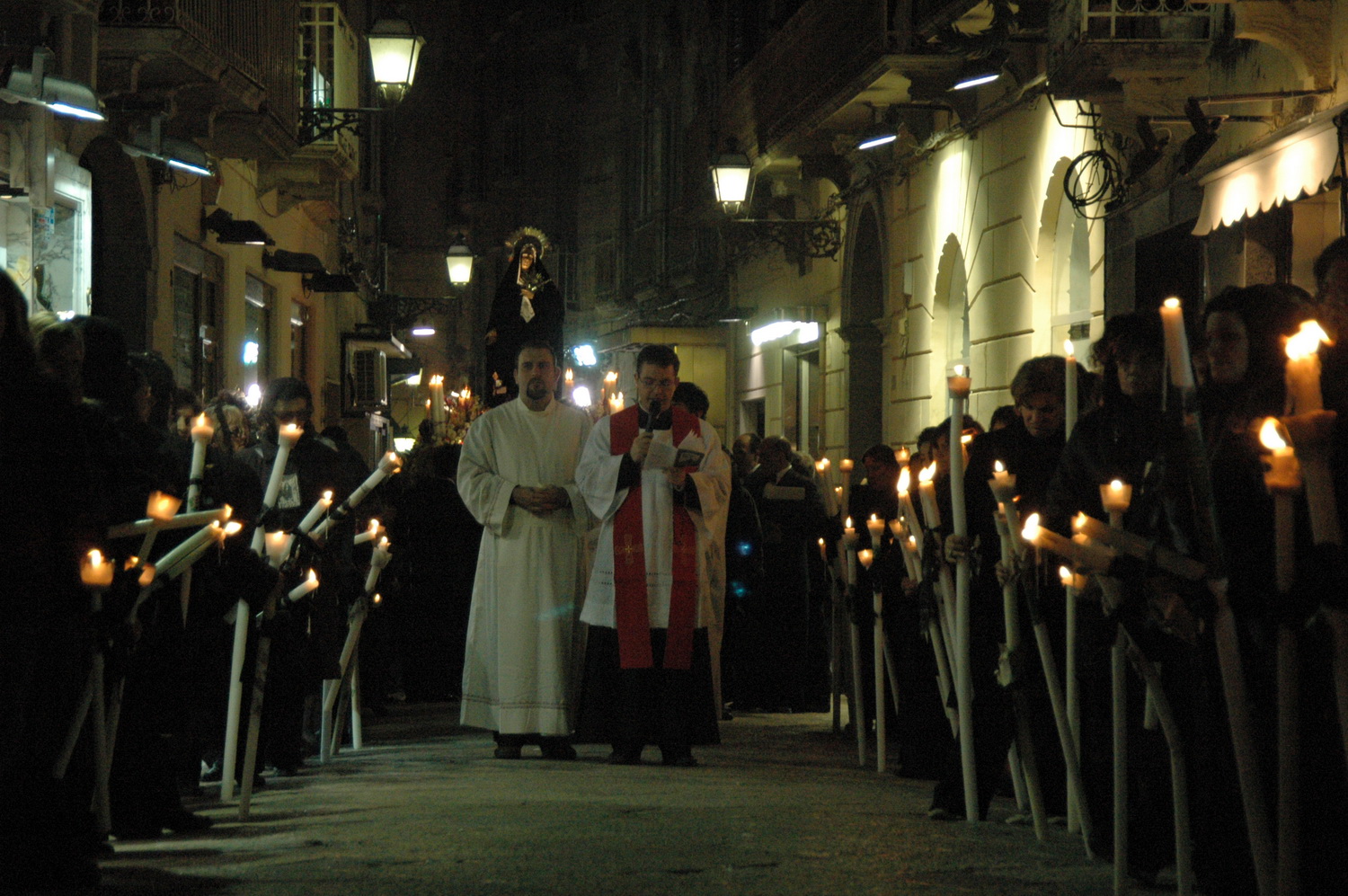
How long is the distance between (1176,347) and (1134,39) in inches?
311

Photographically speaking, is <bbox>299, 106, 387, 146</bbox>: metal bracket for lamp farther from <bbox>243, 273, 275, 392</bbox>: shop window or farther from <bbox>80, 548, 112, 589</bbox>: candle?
<bbox>80, 548, 112, 589</bbox>: candle

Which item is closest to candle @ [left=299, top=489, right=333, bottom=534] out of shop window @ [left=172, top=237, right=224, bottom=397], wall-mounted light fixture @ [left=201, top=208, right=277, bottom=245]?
shop window @ [left=172, top=237, right=224, bottom=397]

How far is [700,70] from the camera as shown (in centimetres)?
3070

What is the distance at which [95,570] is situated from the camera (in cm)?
488

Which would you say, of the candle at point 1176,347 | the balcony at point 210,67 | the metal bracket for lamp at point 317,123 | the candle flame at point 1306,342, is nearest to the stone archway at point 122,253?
the balcony at point 210,67

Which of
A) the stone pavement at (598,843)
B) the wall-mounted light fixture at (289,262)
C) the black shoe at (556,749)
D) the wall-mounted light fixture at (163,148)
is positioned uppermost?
the wall-mounted light fixture at (289,262)

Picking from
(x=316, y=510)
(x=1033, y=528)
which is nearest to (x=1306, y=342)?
(x=1033, y=528)

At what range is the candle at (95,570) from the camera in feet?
16.0

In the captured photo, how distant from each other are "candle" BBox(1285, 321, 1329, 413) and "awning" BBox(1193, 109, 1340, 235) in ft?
18.3

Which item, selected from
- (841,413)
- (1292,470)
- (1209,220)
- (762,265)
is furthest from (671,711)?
(762,265)

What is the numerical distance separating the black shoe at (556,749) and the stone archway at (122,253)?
24.1 ft

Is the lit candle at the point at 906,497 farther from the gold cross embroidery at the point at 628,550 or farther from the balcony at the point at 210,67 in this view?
the balcony at the point at 210,67

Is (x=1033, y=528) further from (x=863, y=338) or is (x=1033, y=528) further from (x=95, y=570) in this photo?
(x=863, y=338)

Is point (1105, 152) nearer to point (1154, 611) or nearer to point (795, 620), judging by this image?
point (795, 620)
